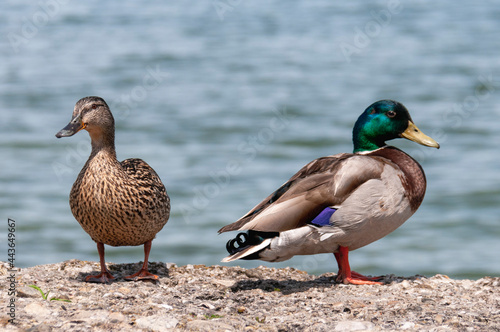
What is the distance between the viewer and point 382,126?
530 cm

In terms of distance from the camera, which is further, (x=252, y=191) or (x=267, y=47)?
(x=267, y=47)

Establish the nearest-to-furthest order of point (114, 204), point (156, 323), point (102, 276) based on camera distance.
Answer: point (156, 323) → point (114, 204) → point (102, 276)

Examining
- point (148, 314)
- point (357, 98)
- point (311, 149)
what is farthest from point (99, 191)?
point (357, 98)

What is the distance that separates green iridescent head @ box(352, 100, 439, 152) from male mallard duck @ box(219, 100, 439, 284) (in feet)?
0.82

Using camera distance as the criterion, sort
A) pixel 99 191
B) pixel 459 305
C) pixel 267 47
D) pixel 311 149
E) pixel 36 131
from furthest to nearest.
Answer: pixel 267 47 < pixel 36 131 < pixel 311 149 < pixel 99 191 < pixel 459 305

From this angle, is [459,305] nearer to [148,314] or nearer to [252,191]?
[148,314]

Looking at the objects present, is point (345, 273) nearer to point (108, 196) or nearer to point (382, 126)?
point (382, 126)

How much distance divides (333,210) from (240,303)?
784 mm

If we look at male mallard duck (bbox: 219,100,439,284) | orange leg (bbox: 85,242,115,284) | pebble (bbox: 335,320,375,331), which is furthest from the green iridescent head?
orange leg (bbox: 85,242,115,284)

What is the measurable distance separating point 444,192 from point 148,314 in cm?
922

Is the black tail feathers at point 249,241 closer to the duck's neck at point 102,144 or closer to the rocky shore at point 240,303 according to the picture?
the rocky shore at point 240,303

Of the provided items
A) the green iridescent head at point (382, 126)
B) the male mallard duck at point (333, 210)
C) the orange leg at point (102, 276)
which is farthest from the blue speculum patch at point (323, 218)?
the orange leg at point (102, 276)

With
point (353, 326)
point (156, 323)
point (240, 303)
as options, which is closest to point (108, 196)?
point (240, 303)

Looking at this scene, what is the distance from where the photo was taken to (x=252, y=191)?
11.9m
